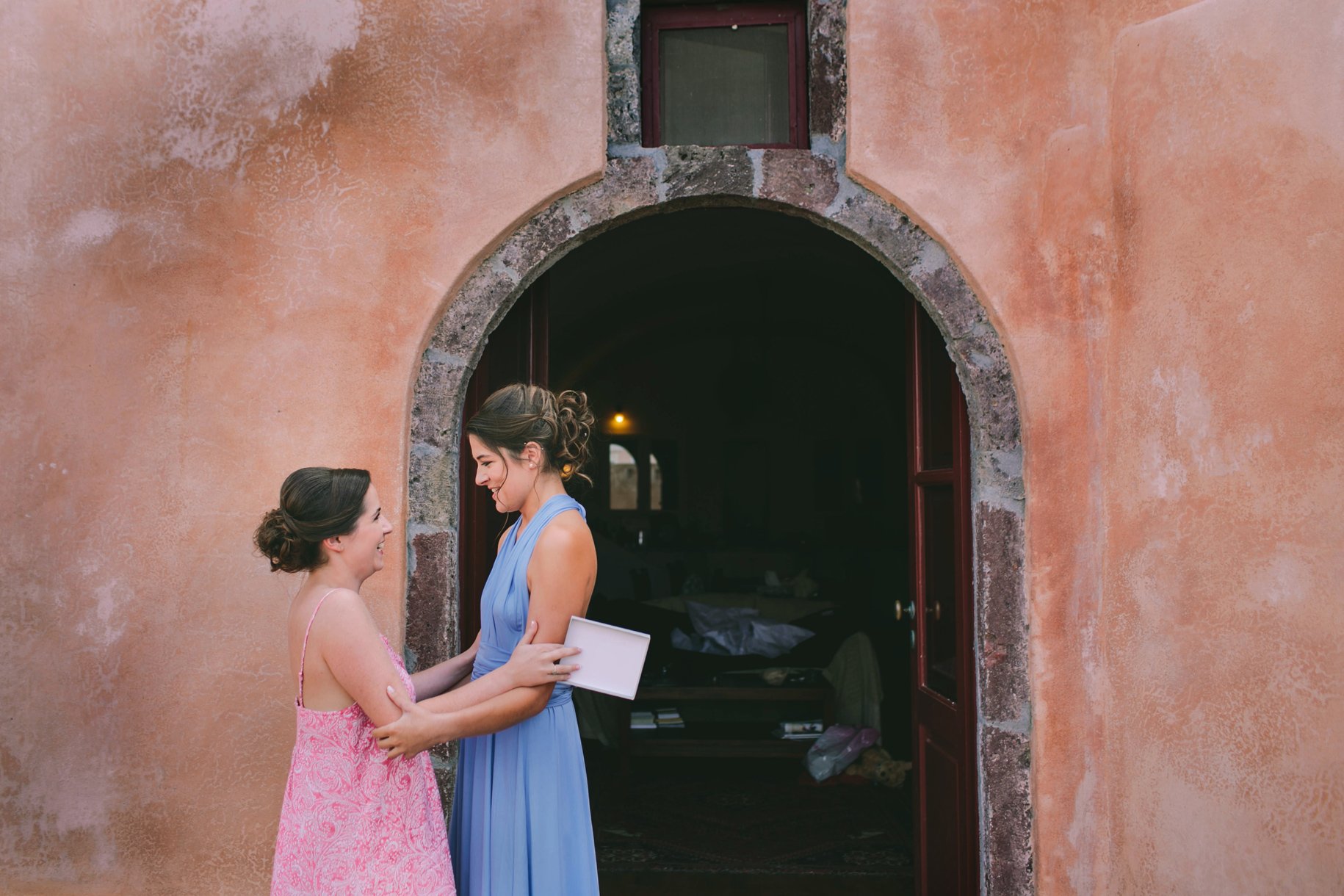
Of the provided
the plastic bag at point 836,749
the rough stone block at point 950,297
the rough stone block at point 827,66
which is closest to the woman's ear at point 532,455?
Result: the rough stone block at point 950,297

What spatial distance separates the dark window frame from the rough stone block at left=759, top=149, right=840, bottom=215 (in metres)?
0.21

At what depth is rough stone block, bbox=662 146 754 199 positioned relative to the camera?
2.92m

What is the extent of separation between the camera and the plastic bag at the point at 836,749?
16.8 feet

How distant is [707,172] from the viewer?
292 centimetres

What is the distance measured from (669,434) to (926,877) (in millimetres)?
7749

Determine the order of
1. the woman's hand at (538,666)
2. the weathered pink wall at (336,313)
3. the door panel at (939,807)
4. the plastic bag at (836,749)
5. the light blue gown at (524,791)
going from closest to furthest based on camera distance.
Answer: the woman's hand at (538,666) < the light blue gown at (524,791) < the weathered pink wall at (336,313) < the door panel at (939,807) < the plastic bag at (836,749)

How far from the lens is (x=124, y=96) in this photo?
2938mm

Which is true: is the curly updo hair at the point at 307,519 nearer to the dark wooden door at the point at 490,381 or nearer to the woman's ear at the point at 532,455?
the woman's ear at the point at 532,455

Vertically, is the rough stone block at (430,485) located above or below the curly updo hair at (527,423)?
below

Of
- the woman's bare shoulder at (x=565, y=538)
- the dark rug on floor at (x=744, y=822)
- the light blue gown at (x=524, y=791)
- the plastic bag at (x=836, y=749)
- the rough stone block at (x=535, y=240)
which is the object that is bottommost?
the dark rug on floor at (x=744, y=822)

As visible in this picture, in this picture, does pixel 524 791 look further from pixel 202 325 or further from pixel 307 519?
pixel 202 325

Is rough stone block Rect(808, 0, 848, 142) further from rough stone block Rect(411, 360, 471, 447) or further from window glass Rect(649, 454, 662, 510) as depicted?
window glass Rect(649, 454, 662, 510)

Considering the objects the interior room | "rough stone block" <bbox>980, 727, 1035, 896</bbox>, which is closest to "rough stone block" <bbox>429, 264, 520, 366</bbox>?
the interior room

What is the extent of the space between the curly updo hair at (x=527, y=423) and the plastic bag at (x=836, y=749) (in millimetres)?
3543
